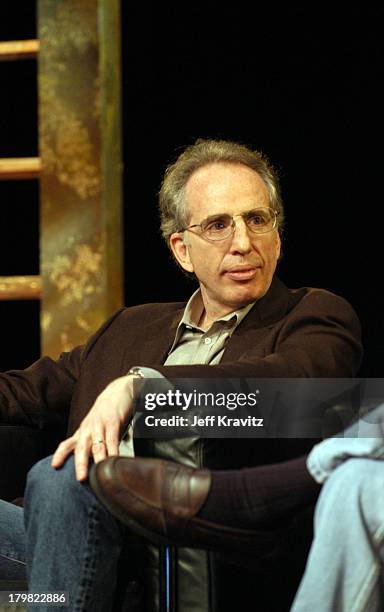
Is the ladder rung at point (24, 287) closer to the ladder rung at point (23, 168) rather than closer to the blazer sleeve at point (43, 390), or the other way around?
Result: the ladder rung at point (23, 168)

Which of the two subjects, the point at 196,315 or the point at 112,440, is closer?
the point at 112,440

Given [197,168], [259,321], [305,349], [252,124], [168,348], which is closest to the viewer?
[305,349]

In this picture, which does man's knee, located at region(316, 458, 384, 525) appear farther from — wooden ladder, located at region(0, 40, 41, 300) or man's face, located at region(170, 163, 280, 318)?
wooden ladder, located at region(0, 40, 41, 300)

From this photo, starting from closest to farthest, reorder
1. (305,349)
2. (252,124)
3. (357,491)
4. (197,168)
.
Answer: (357,491), (305,349), (197,168), (252,124)

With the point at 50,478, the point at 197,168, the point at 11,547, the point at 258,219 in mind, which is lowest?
the point at 11,547

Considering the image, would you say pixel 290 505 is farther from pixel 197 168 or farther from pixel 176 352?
pixel 197 168

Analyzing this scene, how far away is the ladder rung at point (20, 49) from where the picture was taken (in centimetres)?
255

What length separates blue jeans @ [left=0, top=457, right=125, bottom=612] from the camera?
4.54 feet

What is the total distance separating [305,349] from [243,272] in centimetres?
33

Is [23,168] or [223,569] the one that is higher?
[23,168]

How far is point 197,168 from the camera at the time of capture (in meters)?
2.11

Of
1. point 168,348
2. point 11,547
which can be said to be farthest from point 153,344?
point 11,547

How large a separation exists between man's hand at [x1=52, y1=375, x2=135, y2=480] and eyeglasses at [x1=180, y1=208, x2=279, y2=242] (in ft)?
1.91

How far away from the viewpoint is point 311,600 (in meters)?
1.18
